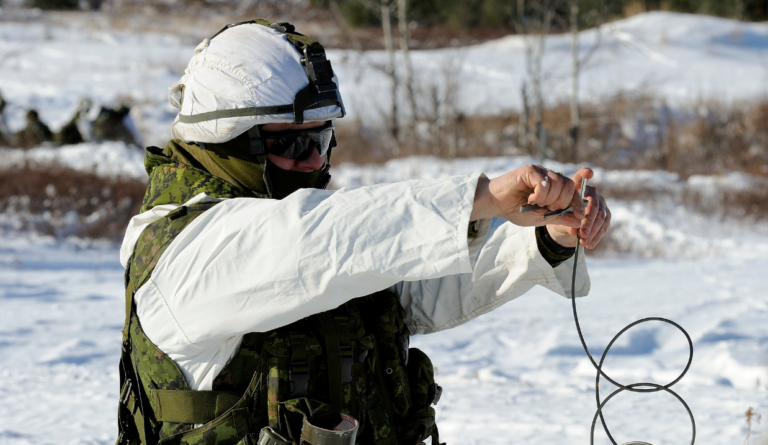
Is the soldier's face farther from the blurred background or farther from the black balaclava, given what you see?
the blurred background

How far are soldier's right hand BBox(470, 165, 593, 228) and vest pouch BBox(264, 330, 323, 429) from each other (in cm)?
57

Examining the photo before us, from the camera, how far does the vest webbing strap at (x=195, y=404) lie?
72.1 inches

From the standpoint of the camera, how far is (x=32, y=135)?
14.1 metres

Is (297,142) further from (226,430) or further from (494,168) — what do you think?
(494,168)

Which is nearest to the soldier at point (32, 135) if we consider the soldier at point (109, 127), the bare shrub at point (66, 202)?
the soldier at point (109, 127)

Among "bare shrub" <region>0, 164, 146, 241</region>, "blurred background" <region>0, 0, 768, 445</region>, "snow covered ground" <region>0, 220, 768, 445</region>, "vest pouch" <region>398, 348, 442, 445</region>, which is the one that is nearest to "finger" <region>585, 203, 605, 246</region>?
"blurred background" <region>0, 0, 768, 445</region>

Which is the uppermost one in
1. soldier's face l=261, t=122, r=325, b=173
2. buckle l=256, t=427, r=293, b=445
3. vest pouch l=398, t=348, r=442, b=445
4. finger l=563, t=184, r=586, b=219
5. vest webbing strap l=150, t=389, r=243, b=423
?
soldier's face l=261, t=122, r=325, b=173

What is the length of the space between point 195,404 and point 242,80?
2.74ft

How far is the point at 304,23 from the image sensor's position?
105ft

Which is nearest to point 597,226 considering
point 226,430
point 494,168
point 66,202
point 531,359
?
point 226,430

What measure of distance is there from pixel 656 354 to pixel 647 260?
4.77 meters

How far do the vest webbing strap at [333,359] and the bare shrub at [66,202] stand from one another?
8.37 meters

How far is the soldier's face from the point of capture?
2.08 m

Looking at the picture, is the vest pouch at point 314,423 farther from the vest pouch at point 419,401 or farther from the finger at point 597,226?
the finger at point 597,226
